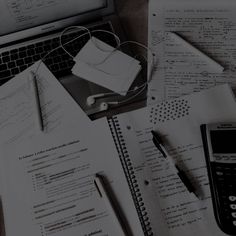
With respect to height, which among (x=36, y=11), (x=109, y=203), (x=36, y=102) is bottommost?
(x=109, y=203)

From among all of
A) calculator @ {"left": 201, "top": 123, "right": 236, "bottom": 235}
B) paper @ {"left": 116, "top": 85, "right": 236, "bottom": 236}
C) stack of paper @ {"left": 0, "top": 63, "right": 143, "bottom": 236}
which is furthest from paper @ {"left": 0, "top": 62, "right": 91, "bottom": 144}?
calculator @ {"left": 201, "top": 123, "right": 236, "bottom": 235}

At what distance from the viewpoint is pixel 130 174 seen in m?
0.66

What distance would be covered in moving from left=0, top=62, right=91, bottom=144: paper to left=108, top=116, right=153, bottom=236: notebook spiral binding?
56 millimetres

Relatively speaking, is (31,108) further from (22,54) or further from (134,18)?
(134,18)

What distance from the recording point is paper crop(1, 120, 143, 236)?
64 cm

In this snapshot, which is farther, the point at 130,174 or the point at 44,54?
the point at 44,54

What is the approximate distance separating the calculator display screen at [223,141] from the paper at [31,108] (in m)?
0.24

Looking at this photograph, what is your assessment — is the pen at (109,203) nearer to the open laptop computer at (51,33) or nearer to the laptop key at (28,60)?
the open laptop computer at (51,33)

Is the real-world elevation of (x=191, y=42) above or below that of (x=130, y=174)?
above

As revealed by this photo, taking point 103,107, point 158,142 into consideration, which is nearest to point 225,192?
point 158,142

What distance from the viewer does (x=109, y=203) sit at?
2.09ft

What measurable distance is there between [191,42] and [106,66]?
0.62ft

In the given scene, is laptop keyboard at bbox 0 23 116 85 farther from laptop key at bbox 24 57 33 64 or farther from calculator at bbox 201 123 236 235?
calculator at bbox 201 123 236 235

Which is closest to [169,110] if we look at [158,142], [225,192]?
[158,142]
